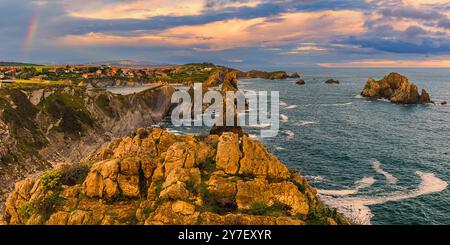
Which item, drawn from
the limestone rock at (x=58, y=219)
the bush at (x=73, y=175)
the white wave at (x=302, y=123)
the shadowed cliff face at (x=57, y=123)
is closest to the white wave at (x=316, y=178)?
the bush at (x=73, y=175)

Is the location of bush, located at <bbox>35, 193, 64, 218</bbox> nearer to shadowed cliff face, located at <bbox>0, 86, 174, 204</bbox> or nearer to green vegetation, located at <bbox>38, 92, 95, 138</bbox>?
shadowed cliff face, located at <bbox>0, 86, 174, 204</bbox>

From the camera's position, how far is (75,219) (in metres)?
28.6

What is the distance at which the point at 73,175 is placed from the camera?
117ft

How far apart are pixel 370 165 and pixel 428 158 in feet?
51.8

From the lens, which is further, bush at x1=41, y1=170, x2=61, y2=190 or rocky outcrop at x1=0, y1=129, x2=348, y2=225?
bush at x1=41, y1=170, x2=61, y2=190

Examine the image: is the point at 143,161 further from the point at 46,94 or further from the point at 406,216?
the point at 46,94

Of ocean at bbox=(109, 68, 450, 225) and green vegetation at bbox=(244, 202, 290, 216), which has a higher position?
green vegetation at bbox=(244, 202, 290, 216)

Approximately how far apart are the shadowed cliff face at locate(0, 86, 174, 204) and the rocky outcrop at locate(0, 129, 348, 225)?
33722 mm

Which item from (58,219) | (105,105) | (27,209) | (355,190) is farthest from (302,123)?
(58,219)

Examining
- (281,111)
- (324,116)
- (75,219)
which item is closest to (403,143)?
(324,116)

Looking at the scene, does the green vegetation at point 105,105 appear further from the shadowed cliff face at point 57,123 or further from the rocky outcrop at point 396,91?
the rocky outcrop at point 396,91

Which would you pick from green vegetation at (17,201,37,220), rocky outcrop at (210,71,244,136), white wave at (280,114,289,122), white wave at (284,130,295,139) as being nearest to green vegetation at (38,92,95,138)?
rocky outcrop at (210,71,244,136)

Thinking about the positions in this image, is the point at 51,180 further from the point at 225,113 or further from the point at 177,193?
the point at 225,113

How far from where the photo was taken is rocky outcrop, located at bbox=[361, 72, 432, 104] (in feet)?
560
